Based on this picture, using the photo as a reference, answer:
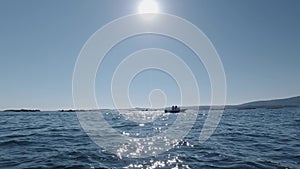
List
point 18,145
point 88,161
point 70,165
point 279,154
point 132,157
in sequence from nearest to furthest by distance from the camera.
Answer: point 70,165 → point 88,161 → point 132,157 → point 279,154 → point 18,145

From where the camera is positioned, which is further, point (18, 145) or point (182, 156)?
point (18, 145)

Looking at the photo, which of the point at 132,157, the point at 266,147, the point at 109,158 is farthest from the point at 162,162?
the point at 266,147

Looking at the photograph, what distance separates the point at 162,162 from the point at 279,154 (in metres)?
7.08

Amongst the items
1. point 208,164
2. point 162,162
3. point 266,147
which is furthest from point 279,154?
point 162,162

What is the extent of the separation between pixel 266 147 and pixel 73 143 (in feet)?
41.9

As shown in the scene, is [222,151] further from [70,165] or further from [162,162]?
[70,165]

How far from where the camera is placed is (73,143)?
62.5ft

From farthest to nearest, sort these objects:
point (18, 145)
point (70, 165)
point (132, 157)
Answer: point (18, 145) → point (132, 157) → point (70, 165)

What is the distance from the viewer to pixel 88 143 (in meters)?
19.2

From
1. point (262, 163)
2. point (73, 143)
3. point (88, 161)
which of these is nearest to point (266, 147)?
point (262, 163)

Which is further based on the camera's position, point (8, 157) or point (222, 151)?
point (222, 151)

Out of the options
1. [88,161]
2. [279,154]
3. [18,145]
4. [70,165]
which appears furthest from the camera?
[18,145]

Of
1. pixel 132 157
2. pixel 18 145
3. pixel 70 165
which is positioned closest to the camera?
pixel 70 165

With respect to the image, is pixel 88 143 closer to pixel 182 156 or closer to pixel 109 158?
pixel 109 158
